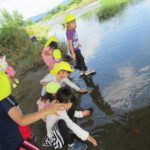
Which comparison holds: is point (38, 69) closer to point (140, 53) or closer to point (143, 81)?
point (140, 53)

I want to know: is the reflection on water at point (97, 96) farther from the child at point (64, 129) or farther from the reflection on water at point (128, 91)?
the child at point (64, 129)

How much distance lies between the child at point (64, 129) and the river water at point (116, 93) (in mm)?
345

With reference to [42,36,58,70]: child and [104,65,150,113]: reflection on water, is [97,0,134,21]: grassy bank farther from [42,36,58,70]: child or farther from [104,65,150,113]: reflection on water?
[104,65,150,113]: reflection on water

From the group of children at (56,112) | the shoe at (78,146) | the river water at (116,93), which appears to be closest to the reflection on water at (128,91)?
the river water at (116,93)

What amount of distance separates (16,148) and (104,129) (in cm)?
173

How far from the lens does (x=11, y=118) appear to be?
70.7 inches

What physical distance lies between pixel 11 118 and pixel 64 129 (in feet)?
3.82

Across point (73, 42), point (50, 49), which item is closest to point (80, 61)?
point (73, 42)

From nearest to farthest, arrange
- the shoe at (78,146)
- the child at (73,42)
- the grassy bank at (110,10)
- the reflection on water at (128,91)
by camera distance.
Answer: the shoe at (78,146)
the reflection on water at (128,91)
the child at (73,42)
the grassy bank at (110,10)

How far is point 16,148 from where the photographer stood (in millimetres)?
1870

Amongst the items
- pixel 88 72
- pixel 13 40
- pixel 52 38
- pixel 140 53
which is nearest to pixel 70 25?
pixel 52 38

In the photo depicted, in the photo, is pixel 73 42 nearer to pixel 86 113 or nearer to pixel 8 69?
pixel 86 113

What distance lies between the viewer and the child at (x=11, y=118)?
1660 millimetres

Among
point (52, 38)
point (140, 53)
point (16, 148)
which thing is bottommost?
point (140, 53)
